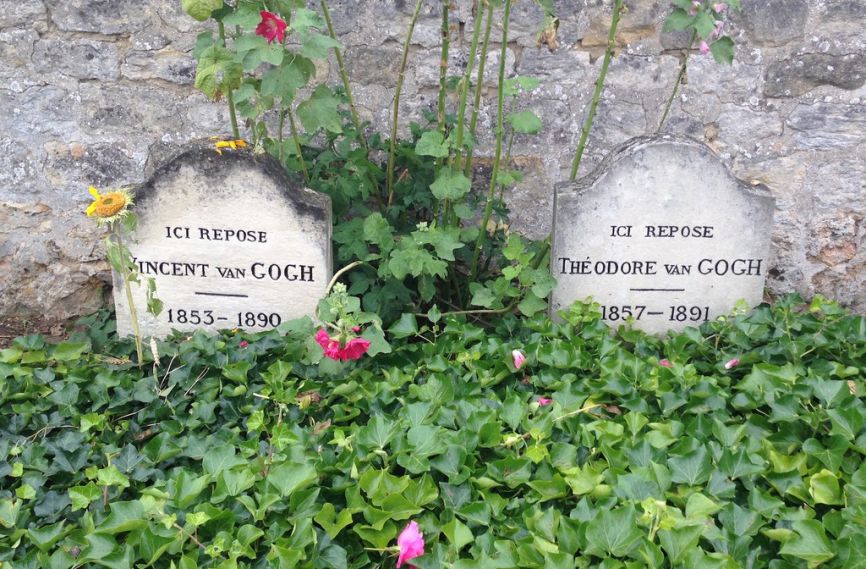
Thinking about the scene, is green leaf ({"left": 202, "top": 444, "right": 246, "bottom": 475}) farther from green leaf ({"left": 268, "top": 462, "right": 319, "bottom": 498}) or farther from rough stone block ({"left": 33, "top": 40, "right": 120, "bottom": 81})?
rough stone block ({"left": 33, "top": 40, "right": 120, "bottom": 81})

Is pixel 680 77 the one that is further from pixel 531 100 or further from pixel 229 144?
pixel 229 144

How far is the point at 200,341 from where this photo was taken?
275cm

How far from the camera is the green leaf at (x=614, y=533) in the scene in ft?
5.66

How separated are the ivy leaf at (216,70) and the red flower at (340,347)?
3.11 ft

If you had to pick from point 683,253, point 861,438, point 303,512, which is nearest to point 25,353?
point 303,512

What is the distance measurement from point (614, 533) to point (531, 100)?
2173 mm

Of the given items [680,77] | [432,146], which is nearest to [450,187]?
[432,146]

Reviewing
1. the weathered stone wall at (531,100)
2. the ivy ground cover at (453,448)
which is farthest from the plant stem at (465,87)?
the ivy ground cover at (453,448)

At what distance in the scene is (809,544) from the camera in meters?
1.74

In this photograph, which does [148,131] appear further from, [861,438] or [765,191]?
[861,438]

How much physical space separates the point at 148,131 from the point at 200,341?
1.21 meters

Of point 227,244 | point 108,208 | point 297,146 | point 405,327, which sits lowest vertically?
point 405,327

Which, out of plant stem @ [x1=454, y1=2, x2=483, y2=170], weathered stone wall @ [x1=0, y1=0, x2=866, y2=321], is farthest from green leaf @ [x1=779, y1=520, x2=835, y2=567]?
weathered stone wall @ [x1=0, y1=0, x2=866, y2=321]

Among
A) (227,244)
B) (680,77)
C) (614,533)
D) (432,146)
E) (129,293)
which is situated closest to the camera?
(614,533)
